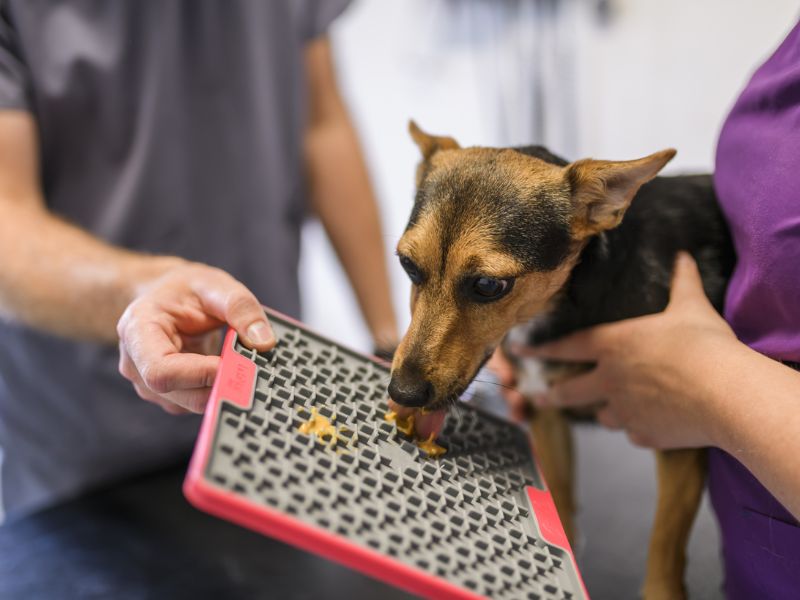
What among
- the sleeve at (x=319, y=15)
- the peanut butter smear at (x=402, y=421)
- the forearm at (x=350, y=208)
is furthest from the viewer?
the forearm at (x=350, y=208)

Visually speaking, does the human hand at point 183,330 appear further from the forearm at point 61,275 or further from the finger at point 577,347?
the finger at point 577,347

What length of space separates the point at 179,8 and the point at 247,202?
0.36 m

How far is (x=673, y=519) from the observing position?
945 mm

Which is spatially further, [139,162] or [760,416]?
[139,162]

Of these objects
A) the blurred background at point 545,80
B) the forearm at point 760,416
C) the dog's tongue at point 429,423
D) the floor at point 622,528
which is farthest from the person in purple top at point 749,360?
the blurred background at point 545,80

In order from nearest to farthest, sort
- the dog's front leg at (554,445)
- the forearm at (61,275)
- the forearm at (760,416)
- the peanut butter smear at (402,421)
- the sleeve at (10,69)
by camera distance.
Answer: the forearm at (760,416) → the peanut butter smear at (402,421) → the forearm at (61,275) → the sleeve at (10,69) → the dog's front leg at (554,445)

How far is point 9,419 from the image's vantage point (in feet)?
4.14

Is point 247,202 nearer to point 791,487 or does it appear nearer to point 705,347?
point 705,347

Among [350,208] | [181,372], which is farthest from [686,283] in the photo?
[350,208]

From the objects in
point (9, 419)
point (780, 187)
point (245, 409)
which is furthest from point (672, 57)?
point (9, 419)

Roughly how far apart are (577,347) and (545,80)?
37.3 inches

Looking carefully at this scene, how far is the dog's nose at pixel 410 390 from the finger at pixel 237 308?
0.15 meters

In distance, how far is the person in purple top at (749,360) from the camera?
680 millimetres

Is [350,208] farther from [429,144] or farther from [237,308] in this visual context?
[237,308]
